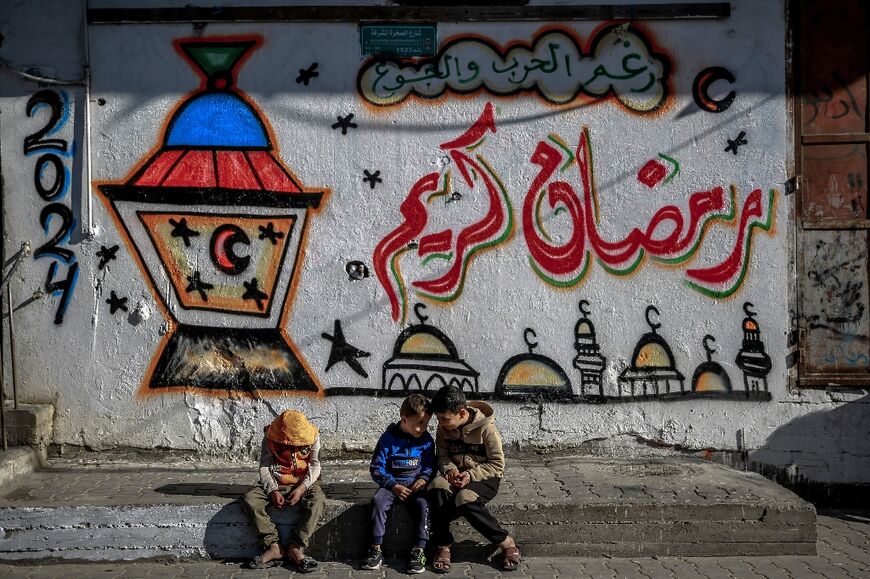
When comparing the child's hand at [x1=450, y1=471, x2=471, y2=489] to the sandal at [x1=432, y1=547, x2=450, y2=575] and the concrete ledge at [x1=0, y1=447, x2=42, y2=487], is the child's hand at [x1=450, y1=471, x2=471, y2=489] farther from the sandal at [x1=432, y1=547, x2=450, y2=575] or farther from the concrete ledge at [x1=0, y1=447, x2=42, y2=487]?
the concrete ledge at [x1=0, y1=447, x2=42, y2=487]

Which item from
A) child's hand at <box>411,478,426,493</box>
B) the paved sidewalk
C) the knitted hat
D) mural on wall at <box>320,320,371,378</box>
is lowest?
the paved sidewalk

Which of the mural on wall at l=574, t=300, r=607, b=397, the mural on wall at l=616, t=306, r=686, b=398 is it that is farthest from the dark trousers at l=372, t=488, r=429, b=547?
the mural on wall at l=616, t=306, r=686, b=398

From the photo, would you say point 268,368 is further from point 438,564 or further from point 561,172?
point 561,172

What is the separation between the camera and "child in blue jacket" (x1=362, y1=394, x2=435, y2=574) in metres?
5.62

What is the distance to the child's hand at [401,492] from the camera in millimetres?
5648

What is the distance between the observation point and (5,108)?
7020 mm

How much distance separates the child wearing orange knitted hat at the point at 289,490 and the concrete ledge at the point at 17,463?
182 cm

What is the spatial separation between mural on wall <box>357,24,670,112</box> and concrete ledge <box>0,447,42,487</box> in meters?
3.54

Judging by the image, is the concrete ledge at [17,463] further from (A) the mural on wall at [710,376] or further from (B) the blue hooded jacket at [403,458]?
(A) the mural on wall at [710,376]

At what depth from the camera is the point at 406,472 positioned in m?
5.79

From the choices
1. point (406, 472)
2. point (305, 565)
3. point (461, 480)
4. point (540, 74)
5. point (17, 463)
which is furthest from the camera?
point (540, 74)

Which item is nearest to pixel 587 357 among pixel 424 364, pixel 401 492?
pixel 424 364

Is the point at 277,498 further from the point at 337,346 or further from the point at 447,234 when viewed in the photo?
the point at 447,234

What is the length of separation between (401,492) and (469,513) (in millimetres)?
425
